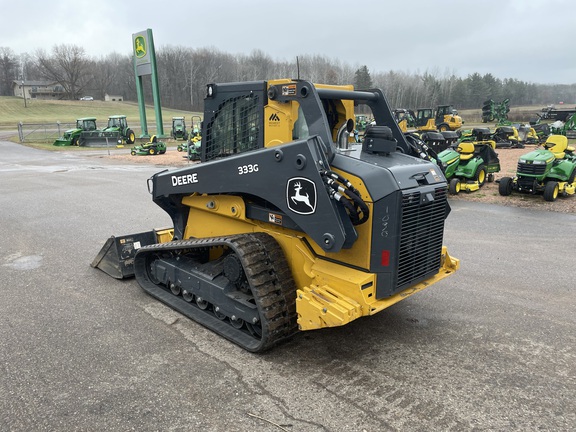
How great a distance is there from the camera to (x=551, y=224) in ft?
30.0

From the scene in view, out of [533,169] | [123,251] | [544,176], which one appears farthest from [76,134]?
[544,176]

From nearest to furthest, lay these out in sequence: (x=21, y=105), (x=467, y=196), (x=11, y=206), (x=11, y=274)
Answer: (x=11, y=274) < (x=11, y=206) < (x=467, y=196) < (x=21, y=105)

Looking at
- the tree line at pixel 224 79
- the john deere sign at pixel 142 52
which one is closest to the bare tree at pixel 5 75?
the tree line at pixel 224 79

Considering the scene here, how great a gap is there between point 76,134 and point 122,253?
99.8 ft

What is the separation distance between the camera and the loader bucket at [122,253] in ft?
19.5

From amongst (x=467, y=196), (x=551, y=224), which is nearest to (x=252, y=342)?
(x=551, y=224)

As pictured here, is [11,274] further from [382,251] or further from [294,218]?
[382,251]

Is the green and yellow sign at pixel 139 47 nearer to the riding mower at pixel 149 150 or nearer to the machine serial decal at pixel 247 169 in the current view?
the riding mower at pixel 149 150

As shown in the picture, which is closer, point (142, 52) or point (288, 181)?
point (288, 181)

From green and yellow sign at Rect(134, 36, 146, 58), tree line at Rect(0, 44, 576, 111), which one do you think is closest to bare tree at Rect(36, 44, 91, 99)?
tree line at Rect(0, 44, 576, 111)

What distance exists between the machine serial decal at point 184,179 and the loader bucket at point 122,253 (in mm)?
1358

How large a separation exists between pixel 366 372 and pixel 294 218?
4.64 feet

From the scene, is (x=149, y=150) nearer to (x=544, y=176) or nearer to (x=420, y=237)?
(x=544, y=176)

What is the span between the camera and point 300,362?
12.8ft
